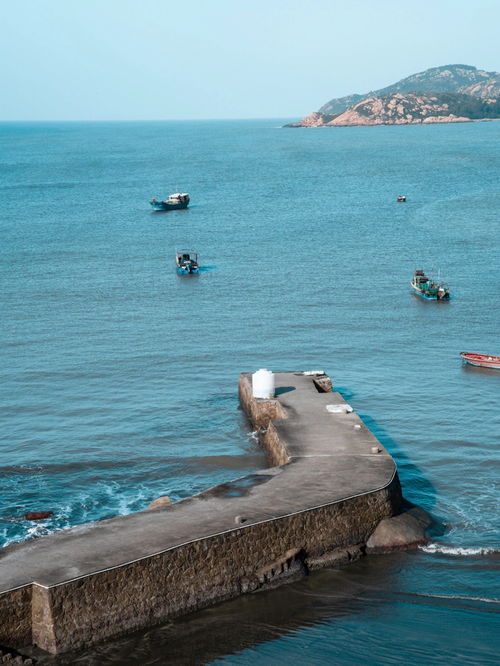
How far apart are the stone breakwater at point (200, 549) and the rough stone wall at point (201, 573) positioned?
0.08 feet

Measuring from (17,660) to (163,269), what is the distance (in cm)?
5015

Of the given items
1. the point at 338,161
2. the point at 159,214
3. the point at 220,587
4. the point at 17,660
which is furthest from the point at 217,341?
the point at 338,161

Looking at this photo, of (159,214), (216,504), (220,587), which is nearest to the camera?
(220,587)

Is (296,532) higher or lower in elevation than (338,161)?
lower

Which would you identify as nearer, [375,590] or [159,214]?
[375,590]

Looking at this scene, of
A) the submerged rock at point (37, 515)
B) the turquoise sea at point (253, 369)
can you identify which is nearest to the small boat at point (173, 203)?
the turquoise sea at point (253, 369)

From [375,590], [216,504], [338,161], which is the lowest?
[375,590]

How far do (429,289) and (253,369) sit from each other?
18.5m

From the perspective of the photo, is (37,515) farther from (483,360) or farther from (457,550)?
(483,360)

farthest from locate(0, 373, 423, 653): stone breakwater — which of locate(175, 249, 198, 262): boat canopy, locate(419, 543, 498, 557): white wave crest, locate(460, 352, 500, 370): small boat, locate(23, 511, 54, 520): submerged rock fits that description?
locate(175, 249, 198, 262): boat canopy

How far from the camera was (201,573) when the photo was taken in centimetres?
2017

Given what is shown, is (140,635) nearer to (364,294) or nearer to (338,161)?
(364,294)

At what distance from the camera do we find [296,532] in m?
21.8

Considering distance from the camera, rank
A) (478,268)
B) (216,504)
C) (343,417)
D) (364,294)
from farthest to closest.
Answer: (478,268) → (364,294) → (343,417) → (216,504)
